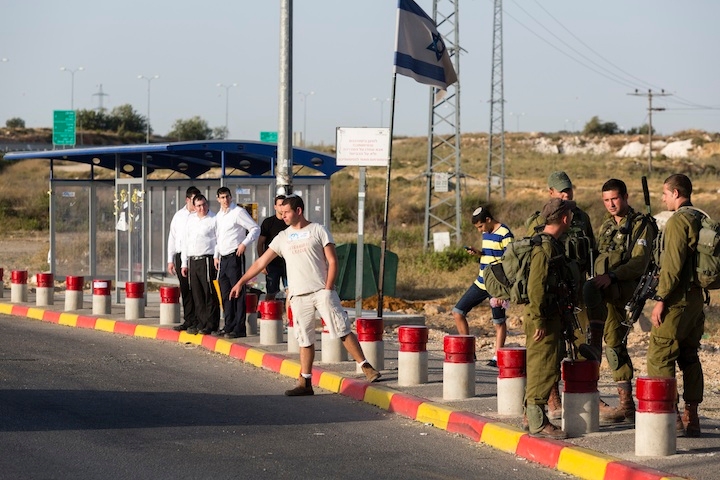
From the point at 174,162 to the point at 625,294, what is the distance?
1658 centimetres

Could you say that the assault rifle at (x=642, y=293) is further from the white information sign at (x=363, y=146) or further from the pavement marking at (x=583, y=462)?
the white information sign at (x=363, y=146)

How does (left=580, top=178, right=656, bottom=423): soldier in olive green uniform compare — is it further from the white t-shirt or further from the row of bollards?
the white t-shirt

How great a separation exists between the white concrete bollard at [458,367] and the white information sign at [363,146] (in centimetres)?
378

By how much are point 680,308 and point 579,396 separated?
3.22ft

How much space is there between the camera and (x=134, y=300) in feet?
59.1

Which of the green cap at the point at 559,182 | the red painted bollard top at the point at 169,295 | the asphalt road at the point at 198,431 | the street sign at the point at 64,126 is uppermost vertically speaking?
the street sign at the point at 64,126

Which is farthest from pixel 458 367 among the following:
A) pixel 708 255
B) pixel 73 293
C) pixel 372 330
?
pixel 73 293

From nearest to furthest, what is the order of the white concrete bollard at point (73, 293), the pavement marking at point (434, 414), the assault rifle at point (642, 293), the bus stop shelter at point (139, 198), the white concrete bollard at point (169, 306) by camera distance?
the assault rifle at point (642, 293), the pavement marking at point (434, 414), the white concrete bollard at point (169, 306), the white concrete bollard at point (73, 293), the bus stop shelter at point (139, 198)

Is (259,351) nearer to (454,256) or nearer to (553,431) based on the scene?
(553,431)

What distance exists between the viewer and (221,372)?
13352 millimetres

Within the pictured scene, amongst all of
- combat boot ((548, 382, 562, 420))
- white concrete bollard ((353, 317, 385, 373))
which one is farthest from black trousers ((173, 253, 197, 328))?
combat boot ((548, 382, 562, 420))

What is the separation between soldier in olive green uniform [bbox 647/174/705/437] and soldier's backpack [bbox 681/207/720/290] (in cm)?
10

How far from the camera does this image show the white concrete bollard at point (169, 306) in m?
17.3

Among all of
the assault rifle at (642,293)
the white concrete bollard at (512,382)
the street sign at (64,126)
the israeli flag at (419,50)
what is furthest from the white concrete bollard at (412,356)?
the street sign at (64,126)
